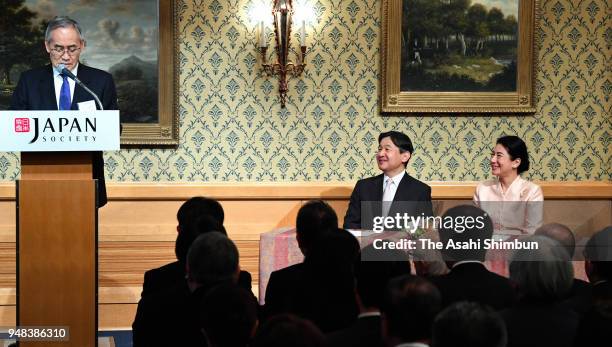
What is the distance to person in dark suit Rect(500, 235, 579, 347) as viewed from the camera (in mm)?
2969

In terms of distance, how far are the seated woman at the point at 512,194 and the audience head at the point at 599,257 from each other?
2.26 metres

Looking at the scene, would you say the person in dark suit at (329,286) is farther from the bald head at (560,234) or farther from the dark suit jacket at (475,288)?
the bald head at (560,234)

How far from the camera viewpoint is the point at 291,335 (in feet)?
6.94

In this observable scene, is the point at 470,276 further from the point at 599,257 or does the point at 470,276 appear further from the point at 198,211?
the point at 198,211

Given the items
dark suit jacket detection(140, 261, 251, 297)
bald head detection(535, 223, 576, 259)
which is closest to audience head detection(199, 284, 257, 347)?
dark suit jacket detection(140, 261, 251, 297)

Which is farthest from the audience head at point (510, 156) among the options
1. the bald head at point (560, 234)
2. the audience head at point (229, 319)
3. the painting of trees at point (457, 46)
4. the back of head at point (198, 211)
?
the audience head at point (229, 319)

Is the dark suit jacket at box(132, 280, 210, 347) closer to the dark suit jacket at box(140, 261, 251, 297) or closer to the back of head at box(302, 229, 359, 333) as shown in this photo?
the back of head at box(302, 229, 359, 333)

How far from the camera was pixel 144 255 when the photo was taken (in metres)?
6.91

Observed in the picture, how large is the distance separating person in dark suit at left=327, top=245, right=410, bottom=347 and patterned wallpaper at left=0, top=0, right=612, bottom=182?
12.4 ft

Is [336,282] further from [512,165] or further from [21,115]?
[512,165]

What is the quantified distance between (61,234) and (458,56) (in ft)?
12.5

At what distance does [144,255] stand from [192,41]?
1702 mm

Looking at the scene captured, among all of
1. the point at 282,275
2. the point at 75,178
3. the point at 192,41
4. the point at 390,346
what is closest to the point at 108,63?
the point at 192,41

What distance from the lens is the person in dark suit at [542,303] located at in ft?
9.74
